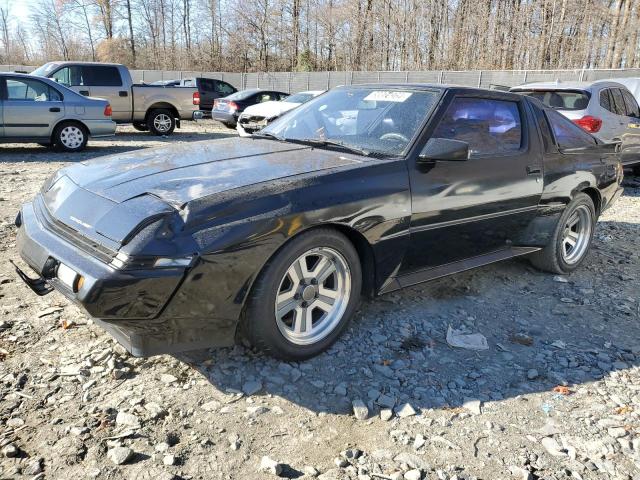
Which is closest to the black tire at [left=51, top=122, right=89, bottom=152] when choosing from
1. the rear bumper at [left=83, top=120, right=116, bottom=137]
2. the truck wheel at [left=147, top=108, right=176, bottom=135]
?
the rear bumper at [left=83, top=120, right=116, bottom=137]

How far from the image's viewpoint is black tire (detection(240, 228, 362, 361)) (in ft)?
8.73

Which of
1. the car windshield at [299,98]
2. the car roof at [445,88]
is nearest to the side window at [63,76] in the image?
the car windshield at [299,98]

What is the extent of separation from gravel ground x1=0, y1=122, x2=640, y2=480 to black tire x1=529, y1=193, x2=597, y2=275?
822 mm

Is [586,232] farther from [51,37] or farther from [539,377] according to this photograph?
[51,37]

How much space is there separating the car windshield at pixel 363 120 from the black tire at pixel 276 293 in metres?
0.79

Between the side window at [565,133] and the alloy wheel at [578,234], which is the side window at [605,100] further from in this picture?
the alloy wheel at [578,234]

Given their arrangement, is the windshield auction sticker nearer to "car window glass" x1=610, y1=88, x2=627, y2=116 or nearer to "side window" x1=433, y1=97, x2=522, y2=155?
"side window" x1=433, y1=97, x2=522, y2=155

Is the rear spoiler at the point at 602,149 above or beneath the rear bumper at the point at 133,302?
above

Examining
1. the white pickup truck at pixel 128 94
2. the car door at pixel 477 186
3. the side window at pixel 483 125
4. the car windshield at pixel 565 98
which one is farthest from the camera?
the white pickup truck at pixel 128 94

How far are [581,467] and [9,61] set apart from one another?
56.2 meters

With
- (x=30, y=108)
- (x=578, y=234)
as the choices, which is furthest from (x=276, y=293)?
(x=30, y=108)

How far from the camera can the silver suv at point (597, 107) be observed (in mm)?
8250

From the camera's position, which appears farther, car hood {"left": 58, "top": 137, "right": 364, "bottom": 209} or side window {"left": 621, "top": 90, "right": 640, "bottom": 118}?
side window {"left": 621, "top": 90, "right": 640, "bottom": 118}

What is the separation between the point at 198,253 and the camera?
239 centimetres
